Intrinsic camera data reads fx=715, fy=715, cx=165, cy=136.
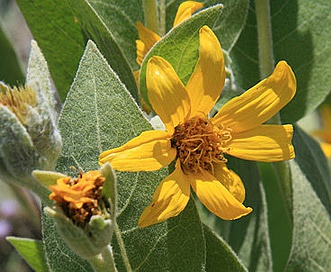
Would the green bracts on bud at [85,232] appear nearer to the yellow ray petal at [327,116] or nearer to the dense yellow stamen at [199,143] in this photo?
the dense yellow stamen at [199,143]

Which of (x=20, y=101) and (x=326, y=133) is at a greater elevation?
(x=20, y=101)

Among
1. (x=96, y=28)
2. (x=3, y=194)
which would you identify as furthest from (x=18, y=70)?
(x=3, y=194)

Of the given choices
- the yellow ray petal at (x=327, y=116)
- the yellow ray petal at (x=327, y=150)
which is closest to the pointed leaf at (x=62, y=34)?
the yellow ray petal at (x=327, y=150)

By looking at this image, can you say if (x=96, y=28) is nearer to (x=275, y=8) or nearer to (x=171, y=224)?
(x=171, y=224)

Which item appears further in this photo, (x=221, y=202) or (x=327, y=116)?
(x=327, y=116)

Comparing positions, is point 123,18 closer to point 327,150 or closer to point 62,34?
point 62,34

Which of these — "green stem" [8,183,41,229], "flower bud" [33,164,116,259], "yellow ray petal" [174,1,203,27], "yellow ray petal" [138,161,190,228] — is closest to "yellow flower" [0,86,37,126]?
"flower bud" [33,164,116,259]

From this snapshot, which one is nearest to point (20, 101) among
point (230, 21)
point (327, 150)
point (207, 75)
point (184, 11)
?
point (207, 75)

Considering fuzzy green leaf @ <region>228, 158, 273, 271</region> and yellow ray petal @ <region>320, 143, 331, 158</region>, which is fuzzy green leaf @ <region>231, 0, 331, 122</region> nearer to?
fuzzy green leaf @ <region>228, 158, 273, 271</region>
